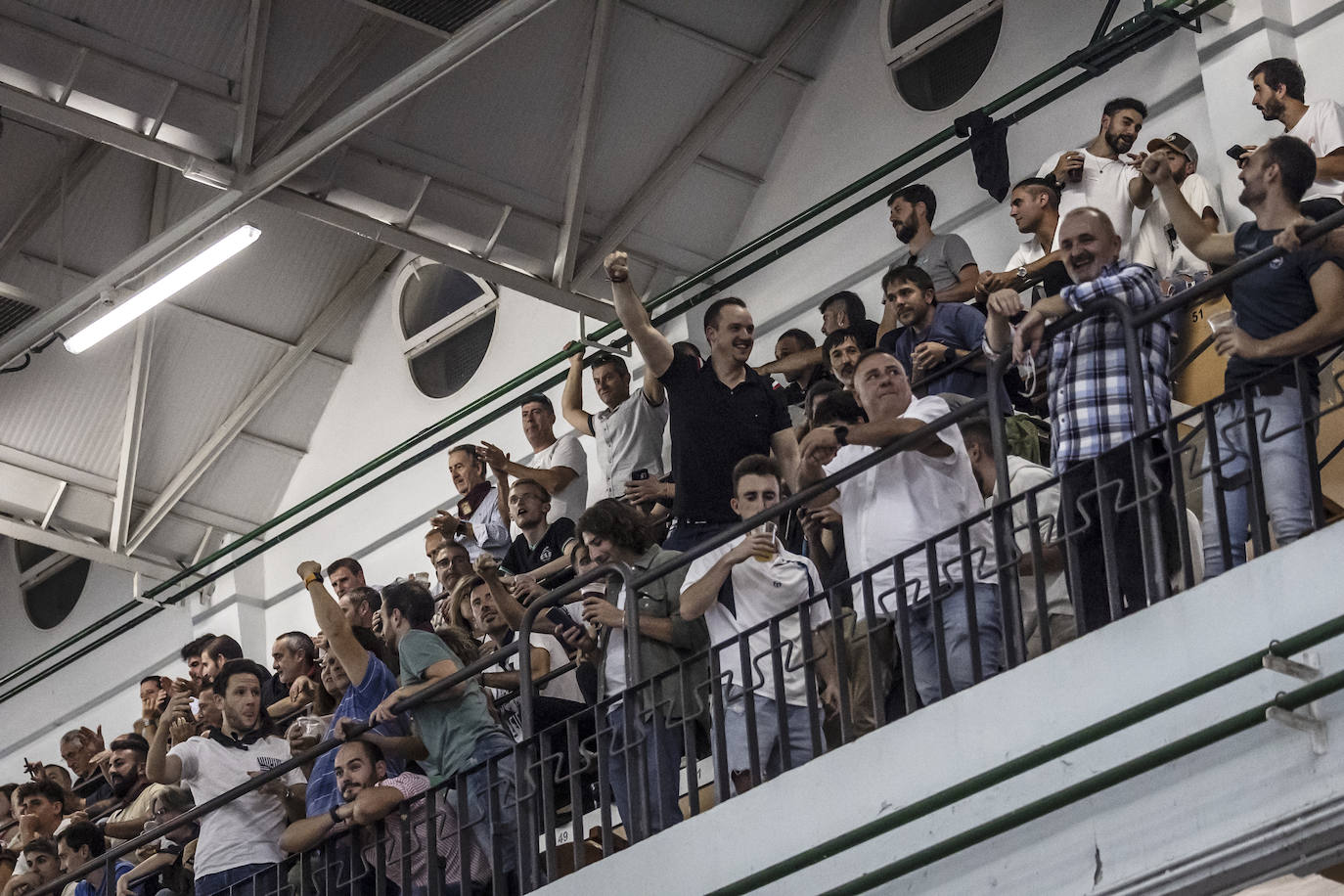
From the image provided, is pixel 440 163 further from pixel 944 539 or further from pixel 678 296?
pixel 944 539

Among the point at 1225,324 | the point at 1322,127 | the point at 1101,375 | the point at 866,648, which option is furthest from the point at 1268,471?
the point at 1322,127

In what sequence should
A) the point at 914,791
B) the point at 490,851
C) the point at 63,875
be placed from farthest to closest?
the point at 63,875
the point at 490,851
the point at 914,791

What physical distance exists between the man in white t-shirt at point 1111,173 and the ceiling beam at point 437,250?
11.9ft

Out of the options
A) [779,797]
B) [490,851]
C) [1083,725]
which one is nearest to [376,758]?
[490,851]

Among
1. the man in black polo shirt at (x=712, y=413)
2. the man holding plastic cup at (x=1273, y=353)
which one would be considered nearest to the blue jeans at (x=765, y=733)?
the man in black polo shirt at (x=712, y=413)

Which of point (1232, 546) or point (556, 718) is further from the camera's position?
point (556, 718)

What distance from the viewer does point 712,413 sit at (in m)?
8.88

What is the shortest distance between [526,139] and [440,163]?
548 millimetres

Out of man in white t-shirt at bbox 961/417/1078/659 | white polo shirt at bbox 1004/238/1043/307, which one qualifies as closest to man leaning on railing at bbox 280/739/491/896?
man in white t-shirt at bbox 961/417/1078/659

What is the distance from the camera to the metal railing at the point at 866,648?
249 inches

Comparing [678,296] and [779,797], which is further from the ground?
[678,296]

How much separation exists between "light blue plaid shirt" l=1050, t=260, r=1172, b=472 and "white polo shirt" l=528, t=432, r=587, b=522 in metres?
4.96

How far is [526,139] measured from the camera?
12.6 metres

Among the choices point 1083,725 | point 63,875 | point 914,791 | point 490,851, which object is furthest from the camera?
point 63,875
